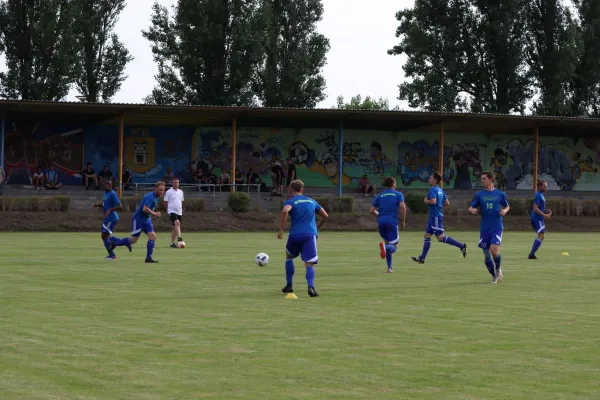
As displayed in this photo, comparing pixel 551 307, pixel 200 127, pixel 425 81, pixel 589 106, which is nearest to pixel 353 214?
pixel 200 127

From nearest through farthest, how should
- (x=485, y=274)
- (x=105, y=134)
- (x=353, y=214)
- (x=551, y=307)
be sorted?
1. (x=551, y=307)
2. (x=485, y=274)
3. (x=353, y=214)
4. (x=105, y=134)

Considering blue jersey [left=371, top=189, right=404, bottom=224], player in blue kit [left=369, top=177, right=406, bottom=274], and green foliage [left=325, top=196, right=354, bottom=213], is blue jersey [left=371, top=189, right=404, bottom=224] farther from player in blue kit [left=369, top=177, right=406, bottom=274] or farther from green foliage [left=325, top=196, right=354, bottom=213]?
green foliage [left=325, top=196, right=354, bottom=213]

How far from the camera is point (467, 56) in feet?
196

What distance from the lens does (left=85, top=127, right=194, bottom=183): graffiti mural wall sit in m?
51.1

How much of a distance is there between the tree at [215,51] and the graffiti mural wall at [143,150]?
3.63 m

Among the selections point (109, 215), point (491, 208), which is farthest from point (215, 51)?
point (491, 208)

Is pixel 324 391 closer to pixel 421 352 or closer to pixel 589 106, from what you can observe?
pixel 421 352

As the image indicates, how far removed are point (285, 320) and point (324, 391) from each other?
14.1 feet

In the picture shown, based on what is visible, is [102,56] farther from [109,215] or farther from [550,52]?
[109,215]

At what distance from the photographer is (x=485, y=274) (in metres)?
19.6

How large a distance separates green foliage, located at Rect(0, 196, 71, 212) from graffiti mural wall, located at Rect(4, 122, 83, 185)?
8795 mm

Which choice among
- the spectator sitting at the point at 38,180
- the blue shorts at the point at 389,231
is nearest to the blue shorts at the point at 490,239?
the blue shorts at the point at 389,231

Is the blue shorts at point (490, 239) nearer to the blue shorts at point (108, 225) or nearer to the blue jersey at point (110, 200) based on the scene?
the blue jersey at point (110, 200)

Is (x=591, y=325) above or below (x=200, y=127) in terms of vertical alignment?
below
